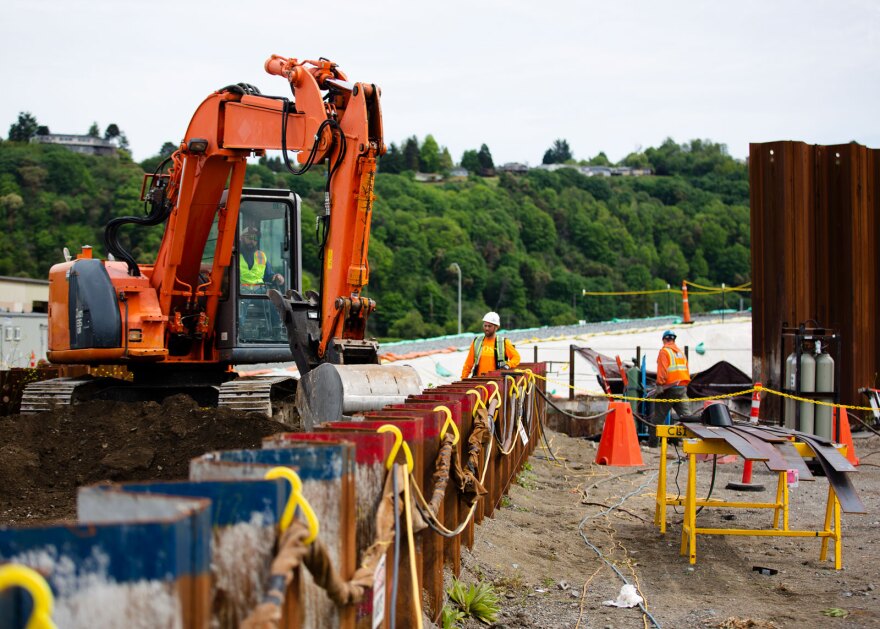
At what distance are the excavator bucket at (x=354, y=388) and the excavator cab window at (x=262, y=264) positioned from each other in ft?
10.6

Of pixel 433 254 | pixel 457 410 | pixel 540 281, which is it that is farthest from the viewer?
pixel 540 281

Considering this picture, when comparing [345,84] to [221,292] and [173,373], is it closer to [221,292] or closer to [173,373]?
[221,292]

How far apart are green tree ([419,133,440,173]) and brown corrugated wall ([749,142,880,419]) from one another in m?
159

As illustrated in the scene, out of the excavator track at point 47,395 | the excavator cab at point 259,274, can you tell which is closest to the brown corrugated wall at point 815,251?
the excavator cab at point 259,274

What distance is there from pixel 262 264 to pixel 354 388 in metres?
4.53

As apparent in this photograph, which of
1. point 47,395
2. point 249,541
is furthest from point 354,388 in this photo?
point 249,541

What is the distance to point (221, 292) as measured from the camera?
1359cm

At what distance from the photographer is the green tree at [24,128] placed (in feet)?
427

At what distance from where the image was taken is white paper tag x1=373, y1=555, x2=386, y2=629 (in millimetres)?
3618

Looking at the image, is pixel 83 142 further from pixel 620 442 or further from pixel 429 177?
pixel 620 442

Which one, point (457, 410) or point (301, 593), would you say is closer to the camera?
point (301, 593)

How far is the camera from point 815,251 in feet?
58.4

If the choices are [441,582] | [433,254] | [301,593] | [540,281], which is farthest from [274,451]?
[540,281]

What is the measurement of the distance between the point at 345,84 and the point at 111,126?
144 m
